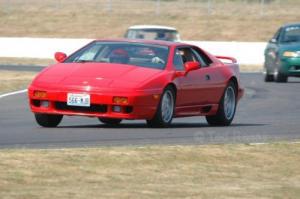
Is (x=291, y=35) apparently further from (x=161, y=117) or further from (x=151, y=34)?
(x=161, y=117)

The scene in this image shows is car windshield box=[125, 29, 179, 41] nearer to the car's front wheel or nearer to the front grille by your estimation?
the car's front wheel

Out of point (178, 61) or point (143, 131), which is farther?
point (178, 61)

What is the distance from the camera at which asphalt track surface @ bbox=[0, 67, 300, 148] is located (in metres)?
12.4

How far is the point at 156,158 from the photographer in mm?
10594

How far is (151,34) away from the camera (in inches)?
1303

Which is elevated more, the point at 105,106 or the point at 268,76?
the point at 105,106

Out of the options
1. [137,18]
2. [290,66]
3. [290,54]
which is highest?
[290,54]

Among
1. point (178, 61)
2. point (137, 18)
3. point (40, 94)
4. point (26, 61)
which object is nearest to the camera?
point (40, 94)

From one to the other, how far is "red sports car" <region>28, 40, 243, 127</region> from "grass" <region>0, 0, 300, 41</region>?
1439 inches

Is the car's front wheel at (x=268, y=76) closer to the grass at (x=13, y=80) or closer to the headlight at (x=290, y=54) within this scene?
the headlight at (x=290, y=54)

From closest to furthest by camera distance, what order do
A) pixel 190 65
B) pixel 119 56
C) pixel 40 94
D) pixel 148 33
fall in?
pixel 40 94 → pixel 119 56 → pixel 190 65 → pixel 148 33

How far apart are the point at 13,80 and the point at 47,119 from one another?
12.6 metres

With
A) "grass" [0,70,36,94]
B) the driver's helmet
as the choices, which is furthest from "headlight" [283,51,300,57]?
the driver's helmet

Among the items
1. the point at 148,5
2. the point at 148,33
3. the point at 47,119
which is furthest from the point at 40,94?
the point at 148,5
